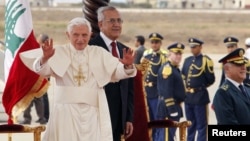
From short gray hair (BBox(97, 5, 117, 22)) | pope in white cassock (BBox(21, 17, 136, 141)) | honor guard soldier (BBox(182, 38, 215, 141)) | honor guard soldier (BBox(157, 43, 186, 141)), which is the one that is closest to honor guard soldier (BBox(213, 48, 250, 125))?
pope in white cassock (BBox(21, 17, 136, 141))

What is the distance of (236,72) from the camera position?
7.91m

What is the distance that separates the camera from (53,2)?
8856 centimetres

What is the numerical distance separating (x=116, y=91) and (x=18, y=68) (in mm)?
976

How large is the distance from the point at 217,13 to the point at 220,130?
71.0 metres

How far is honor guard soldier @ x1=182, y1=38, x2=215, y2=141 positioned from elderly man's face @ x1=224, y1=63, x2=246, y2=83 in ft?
19.7

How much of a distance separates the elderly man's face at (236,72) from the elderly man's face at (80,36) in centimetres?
121

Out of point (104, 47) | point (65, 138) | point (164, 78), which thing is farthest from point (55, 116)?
point (164, 78)

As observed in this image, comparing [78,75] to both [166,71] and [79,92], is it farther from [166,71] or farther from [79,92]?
[166,71]

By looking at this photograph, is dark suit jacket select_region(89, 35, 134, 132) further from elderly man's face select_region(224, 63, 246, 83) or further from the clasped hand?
elderly man's face select_region(224, 63, 246, 83)

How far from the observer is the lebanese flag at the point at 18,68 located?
8422mm

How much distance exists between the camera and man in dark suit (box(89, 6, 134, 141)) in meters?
7.82

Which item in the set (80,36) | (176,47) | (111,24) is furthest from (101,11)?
(176,47)

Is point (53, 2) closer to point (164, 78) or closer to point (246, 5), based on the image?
point (246, 5)

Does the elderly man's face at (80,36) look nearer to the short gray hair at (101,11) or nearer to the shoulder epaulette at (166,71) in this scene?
the short gray hair at (101,11)
